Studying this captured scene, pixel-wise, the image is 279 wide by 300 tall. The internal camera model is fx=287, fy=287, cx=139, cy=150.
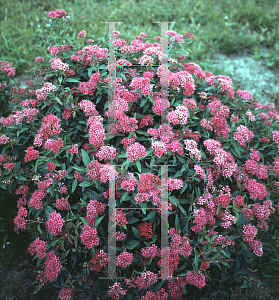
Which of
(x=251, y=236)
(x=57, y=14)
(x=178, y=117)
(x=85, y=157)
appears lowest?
(x=251, y=236)

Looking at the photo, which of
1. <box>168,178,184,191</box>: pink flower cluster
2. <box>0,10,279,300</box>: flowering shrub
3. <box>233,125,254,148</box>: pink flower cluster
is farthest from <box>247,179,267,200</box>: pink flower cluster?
<box>168,178,184,191</box>: pink flower cluster

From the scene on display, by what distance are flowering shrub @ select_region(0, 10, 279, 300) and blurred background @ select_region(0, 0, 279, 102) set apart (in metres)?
2.60

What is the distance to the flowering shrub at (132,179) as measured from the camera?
2.21m

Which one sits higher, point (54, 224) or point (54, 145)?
point (54, 145)

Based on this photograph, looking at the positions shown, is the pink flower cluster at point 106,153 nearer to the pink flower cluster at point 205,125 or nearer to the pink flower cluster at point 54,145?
the pink flower cluster at point 54,145

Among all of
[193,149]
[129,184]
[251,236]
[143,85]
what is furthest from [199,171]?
[143,85]

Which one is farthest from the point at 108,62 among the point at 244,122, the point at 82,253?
the point at 82,253

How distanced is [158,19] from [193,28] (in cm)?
81

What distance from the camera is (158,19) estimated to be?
646 centimetres

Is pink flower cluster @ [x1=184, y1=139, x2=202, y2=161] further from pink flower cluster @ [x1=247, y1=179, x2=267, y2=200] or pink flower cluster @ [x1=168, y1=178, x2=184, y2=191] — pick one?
pink flower cluster @ [x1=247, y1=179, x2=267, y2=200]

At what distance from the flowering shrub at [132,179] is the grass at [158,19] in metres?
2.78

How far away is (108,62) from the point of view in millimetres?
2902

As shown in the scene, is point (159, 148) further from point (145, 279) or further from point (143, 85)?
point (145, 279)

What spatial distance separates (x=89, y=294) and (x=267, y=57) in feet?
18.0
